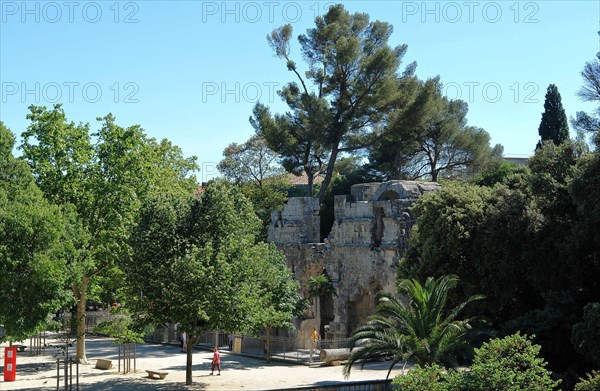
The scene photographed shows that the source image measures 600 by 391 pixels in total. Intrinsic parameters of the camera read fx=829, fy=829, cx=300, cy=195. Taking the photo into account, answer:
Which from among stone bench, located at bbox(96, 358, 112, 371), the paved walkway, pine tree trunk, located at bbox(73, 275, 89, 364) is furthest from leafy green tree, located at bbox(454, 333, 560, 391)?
pine tree trunk, located at bbox(73, 275, 89, 364)

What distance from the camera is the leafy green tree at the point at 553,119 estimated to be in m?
44.4

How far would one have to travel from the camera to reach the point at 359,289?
Result: 122 feet

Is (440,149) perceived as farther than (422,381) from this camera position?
Yes

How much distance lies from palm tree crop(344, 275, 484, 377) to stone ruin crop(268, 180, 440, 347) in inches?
461

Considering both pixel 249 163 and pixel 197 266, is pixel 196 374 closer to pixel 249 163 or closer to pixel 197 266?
pixel 197 266

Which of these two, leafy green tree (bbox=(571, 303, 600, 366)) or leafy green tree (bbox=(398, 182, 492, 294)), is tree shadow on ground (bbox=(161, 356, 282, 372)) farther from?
leafy green tree (bbox=(571, 303, 600, 366))

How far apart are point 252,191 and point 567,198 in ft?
102

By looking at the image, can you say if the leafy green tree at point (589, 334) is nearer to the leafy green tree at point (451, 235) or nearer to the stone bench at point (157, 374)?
the leafy green tree at point (451, 235)

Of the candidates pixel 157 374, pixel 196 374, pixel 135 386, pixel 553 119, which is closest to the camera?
pixel 135 386

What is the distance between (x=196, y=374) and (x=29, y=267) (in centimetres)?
780

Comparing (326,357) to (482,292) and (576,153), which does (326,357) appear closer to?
(482,292)

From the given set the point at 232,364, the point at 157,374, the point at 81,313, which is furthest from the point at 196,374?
the point at 81,313

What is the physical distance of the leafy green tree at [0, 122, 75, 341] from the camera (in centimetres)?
2556

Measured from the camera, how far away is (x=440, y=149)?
55.8m
